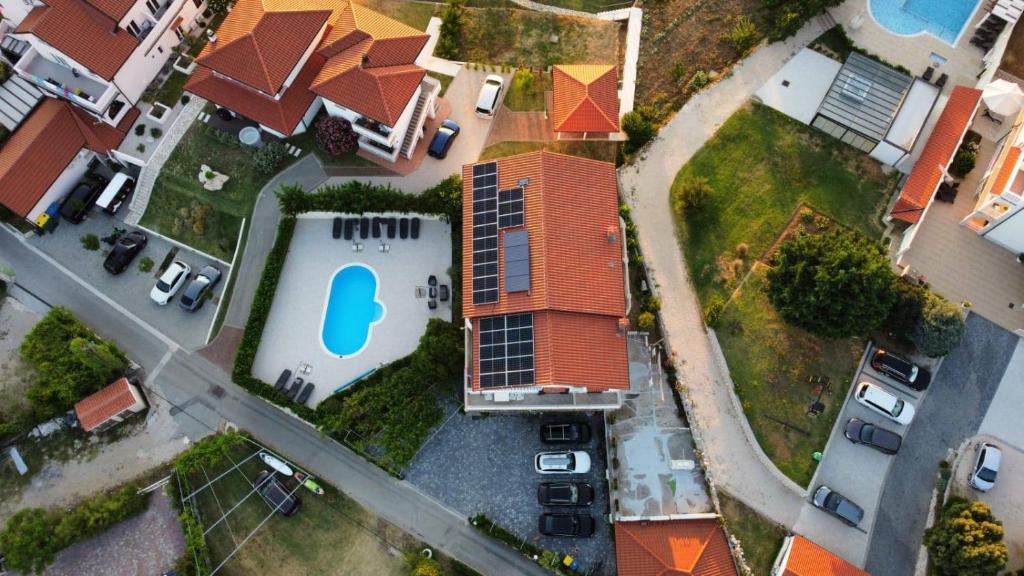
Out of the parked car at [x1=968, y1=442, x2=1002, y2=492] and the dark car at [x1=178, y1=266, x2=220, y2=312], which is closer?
the parked car at [x1=968, y1=442, x2=1002, y2=492]

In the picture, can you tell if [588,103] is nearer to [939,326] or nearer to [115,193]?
[939,326]

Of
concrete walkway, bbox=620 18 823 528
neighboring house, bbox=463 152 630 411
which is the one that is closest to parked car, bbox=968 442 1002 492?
concrete walkway, bbox=620 18 823 528

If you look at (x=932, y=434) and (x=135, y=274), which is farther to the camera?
(x=135, y=274)

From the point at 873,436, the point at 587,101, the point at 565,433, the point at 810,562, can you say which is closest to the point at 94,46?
the point at 587,101

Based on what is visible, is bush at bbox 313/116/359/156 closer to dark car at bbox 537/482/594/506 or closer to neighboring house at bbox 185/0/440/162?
neighboring house at bbox 185/0/440/162

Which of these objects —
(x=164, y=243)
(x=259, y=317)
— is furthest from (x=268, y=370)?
(x=164, y=243)

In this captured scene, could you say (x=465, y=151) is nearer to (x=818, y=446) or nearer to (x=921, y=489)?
(x=818, y=446)
